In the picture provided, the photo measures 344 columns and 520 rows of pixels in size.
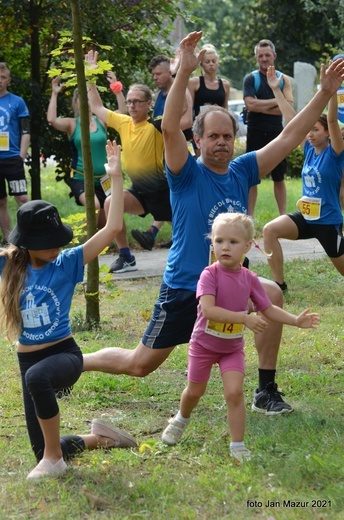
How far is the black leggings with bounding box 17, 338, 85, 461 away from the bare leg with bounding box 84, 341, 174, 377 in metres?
0.76

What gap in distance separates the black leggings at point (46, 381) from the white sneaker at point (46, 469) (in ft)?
0.60

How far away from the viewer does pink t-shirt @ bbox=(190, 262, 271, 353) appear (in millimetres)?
5141

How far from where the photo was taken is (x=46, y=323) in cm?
493

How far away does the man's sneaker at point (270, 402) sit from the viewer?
5.93 meters

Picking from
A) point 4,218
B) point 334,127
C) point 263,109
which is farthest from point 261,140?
point 334,127

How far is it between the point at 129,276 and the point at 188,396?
5324mm

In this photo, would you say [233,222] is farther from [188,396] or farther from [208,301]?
[188,396]

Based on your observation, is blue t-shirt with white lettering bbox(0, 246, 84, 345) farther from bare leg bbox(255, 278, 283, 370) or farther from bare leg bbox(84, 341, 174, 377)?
bare leg bbox(255, 278, 283, 370)

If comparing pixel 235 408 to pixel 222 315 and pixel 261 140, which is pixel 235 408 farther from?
pixel 261 140

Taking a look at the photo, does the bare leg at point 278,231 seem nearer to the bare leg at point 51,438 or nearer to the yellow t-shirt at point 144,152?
the yellow t-shirt at point 144,152

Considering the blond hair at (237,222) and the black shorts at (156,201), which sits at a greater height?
the blond hair at (237,222)

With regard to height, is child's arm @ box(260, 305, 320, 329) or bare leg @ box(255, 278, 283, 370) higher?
child's arm @ box(260, 305, 320, 329)

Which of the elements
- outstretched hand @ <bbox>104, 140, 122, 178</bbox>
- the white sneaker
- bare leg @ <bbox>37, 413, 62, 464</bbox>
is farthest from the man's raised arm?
the white sneaker

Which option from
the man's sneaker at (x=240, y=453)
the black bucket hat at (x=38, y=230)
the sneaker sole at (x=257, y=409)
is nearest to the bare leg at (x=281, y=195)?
the sneaker sole at (x=257, y=409)
